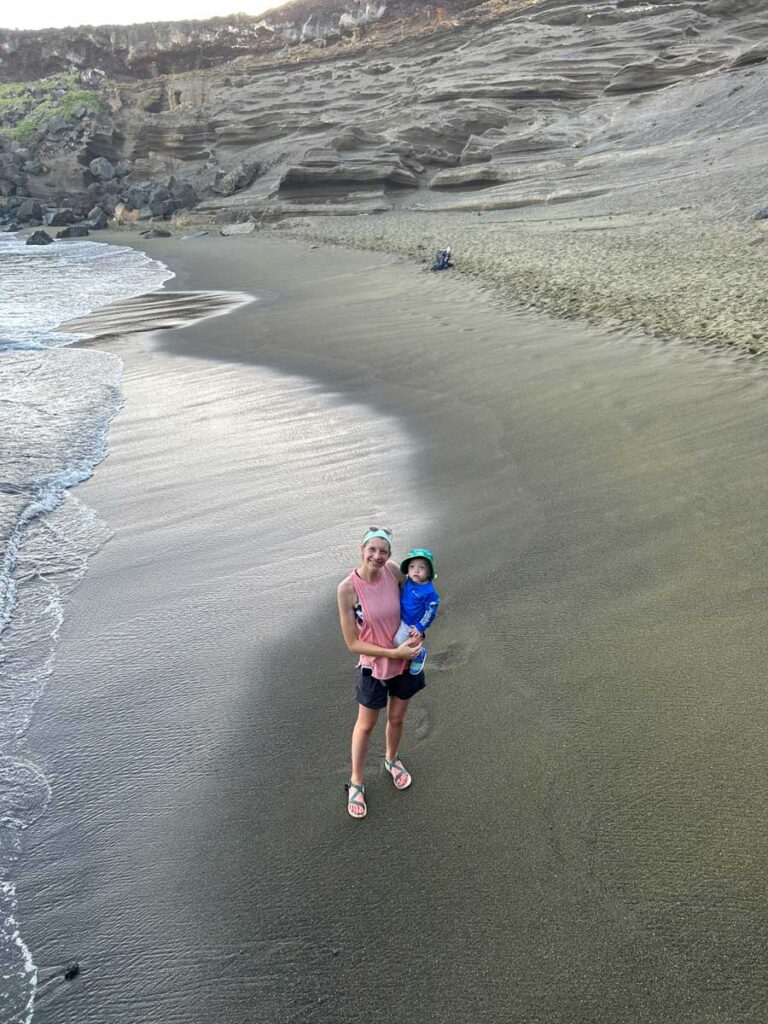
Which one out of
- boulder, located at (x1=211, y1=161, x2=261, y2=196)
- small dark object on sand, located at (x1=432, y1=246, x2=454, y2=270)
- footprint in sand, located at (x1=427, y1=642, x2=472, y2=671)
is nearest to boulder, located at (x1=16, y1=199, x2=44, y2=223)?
boulder, located at (x1=211, y1=161, x2=261, y2=196)

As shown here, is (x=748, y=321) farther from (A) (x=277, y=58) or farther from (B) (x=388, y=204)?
(A) (x=277, y=58)

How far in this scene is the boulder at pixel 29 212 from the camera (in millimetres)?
45469

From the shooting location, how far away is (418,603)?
319cm

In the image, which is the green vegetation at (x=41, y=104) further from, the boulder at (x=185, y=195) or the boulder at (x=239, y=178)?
the boulder at (x=239, y=178)

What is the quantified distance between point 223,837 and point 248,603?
210 centimetres

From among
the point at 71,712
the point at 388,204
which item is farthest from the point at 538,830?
the point at 388,204

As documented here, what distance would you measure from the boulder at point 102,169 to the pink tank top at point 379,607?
54.9 metres

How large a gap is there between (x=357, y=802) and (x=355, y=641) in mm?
796

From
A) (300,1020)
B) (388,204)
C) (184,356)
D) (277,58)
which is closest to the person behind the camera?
(300,1020)

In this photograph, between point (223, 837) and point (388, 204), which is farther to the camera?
point (388, 204)

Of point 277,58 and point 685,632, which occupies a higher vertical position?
point 277,58

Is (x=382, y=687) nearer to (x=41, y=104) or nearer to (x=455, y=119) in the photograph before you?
(x=455, y=119)

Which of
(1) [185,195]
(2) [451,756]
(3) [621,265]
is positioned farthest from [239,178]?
(2) [451,756]

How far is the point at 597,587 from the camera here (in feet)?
16.5
